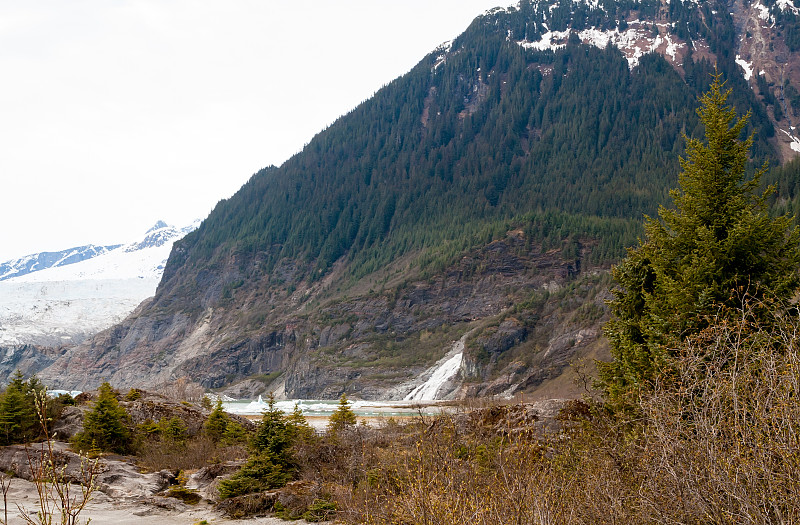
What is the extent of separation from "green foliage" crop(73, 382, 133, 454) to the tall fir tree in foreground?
22.0 meters

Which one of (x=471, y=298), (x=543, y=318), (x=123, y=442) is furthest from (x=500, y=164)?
(x=123, y=442)

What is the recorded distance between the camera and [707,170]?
1764cm

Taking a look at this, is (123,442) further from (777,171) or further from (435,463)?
(777,171)

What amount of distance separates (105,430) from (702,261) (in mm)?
25694

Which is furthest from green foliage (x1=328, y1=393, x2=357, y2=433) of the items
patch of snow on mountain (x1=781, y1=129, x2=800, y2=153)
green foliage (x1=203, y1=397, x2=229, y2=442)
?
patch of snow on mountain (x1=781, y1=129, x2=800, y2=153)

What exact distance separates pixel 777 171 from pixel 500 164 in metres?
86.2

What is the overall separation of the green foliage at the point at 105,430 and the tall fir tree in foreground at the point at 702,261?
22.0m

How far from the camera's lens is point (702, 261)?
15.9 m

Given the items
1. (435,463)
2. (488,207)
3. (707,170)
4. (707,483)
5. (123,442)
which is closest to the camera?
(707,483)

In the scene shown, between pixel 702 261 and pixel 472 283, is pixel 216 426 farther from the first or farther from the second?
pixel 472 283

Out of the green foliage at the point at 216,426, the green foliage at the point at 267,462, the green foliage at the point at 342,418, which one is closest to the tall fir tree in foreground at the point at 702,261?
the green foliage at the point at 267,462

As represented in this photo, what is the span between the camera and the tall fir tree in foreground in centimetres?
1585

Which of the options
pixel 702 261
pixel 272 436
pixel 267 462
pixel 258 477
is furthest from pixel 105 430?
pixel 702 261

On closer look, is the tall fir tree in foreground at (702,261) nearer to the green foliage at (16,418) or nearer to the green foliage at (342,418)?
the green foliage at (342,418)
